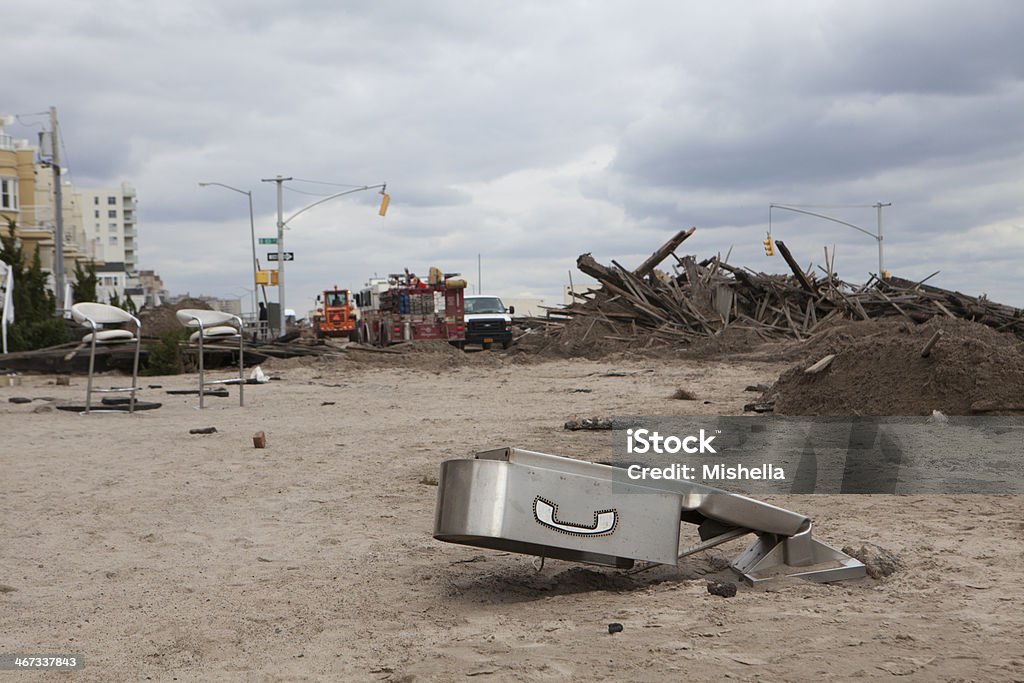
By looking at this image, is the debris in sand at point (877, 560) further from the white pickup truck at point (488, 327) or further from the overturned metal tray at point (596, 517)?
the white pickup truck at point (488, 327)

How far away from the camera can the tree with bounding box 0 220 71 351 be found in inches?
1099

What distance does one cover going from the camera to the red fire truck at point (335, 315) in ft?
163

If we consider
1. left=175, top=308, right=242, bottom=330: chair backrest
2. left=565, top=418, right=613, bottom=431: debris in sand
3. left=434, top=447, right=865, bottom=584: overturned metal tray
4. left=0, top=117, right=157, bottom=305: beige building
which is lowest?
left=565, top=418, right=613, bottom=431: debris in sand

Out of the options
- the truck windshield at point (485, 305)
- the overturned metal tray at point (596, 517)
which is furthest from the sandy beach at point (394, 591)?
the truck windshield at point (485, 305)

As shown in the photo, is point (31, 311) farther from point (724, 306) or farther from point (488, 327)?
point (724, 306)

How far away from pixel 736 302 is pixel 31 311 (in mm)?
20831

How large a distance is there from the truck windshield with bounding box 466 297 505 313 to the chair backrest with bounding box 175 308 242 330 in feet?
75.4

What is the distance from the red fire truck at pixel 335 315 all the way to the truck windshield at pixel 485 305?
12.2 meters

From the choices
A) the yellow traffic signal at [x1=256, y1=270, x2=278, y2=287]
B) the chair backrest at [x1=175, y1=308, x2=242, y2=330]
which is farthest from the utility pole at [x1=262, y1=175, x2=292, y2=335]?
the chair backrest at [x1=175, y1=308, x2=242, y2=330]

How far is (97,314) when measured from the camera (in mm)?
14023

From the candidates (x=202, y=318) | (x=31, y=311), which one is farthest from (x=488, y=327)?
(x=202, y=318)

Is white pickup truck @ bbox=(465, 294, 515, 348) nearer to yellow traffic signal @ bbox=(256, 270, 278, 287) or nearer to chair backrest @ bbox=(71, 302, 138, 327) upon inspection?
yellow traffic signal @ bbox=(256, 270, 278, 287)

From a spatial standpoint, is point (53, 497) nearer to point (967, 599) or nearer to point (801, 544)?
point (801, 544)

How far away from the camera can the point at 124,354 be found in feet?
80.5
